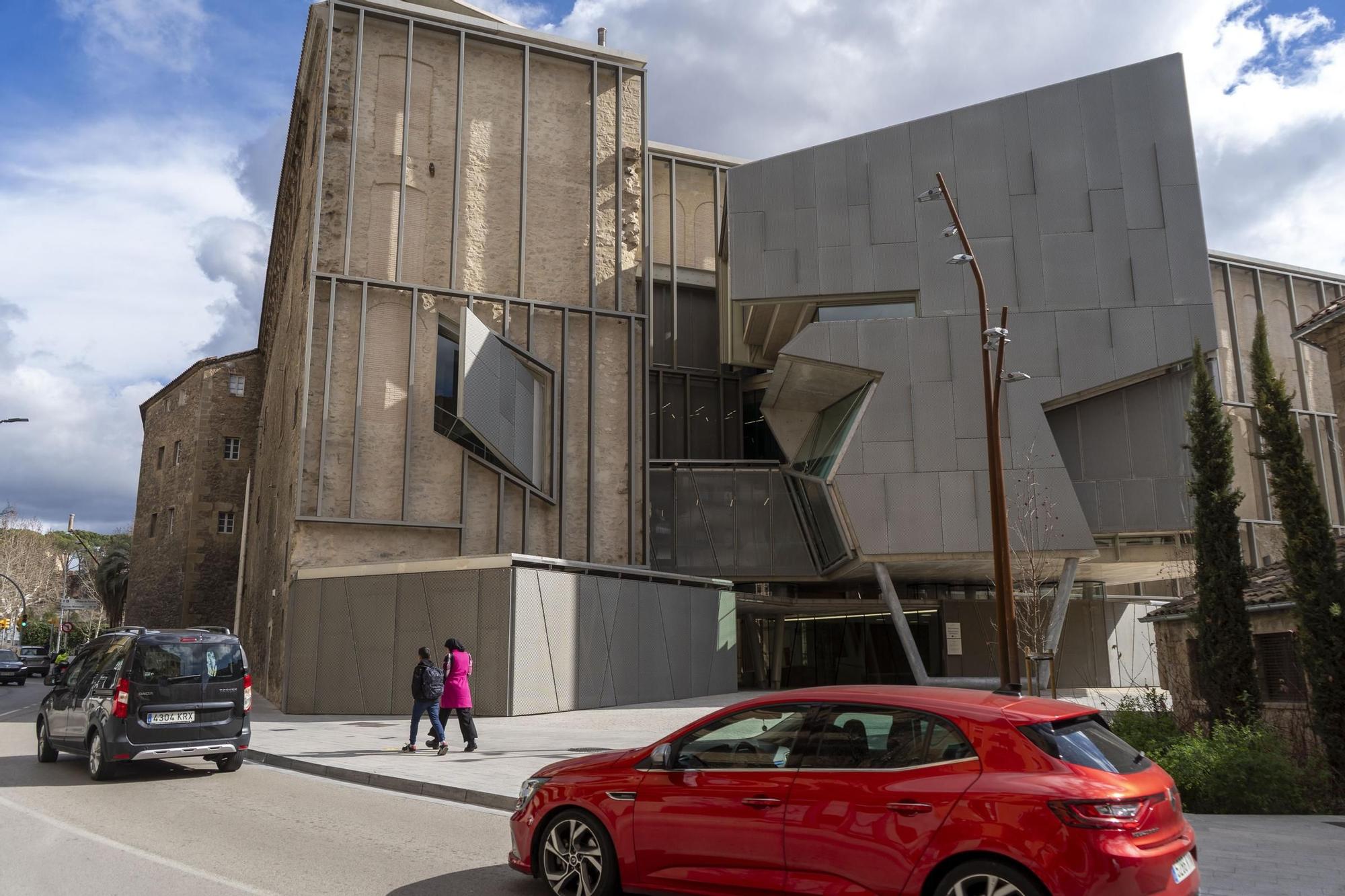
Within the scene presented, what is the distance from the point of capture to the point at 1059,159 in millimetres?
28703

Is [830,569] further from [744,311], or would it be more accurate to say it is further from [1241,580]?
[1241,580]

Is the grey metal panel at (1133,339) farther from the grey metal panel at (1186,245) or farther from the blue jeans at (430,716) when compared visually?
the blue jeans at (430,716)

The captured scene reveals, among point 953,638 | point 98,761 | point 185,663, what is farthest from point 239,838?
point 953,638

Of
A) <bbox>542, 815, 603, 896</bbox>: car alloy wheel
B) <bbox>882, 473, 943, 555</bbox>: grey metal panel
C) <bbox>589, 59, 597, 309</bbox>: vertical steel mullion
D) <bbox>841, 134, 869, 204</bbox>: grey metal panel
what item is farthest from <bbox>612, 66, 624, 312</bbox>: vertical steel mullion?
<bbox>542, 815, 603, 896</bbox>: car alloy wheel

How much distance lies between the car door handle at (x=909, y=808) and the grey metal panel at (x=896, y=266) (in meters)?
25.1

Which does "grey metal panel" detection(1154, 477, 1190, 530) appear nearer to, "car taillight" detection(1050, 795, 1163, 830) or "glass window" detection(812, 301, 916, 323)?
"glass window" detection(812, 301, 916, 323)

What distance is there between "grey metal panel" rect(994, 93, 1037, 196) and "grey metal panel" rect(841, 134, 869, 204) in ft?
13.6

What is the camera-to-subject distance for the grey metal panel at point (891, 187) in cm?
2881

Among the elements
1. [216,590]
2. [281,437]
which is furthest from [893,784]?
[216,590]

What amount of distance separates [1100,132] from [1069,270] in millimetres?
4512

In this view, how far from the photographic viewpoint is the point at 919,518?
27.3 m

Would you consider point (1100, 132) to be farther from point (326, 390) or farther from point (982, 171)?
point (326, 390)

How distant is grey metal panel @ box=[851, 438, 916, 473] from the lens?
27438mm

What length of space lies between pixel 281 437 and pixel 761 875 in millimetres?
30921
